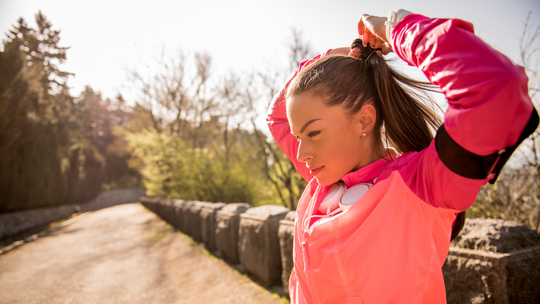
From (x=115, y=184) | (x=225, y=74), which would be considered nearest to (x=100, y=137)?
(x=115, y=184)

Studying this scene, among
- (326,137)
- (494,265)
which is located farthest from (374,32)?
(494,265)

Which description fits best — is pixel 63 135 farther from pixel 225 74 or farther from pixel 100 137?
pixel 100 137

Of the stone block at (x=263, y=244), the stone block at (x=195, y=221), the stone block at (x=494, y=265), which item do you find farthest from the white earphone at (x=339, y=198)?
the stone block at (x=195, y=221)

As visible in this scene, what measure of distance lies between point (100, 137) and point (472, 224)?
4883 centimetres

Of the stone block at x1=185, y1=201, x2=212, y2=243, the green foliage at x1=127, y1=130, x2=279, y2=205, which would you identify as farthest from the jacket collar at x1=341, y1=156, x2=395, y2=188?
the green foliage at x1=127, y1=130, x2=279, y2=205

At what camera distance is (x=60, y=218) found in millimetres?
16453

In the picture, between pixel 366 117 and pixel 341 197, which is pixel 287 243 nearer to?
pixel 341 197

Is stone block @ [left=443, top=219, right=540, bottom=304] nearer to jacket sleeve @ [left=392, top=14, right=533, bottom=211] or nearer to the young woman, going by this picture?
the young woman

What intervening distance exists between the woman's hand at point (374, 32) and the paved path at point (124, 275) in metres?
2.86

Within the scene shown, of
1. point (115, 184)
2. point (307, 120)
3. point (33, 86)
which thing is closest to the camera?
point (307, 120)

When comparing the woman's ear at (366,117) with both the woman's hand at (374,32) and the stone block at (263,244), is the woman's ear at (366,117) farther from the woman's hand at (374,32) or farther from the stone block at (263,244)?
the stone block at (263,244)

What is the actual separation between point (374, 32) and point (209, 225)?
5.39 m

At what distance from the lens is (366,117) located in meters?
1.07

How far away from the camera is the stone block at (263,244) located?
3383 mm
